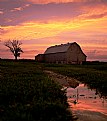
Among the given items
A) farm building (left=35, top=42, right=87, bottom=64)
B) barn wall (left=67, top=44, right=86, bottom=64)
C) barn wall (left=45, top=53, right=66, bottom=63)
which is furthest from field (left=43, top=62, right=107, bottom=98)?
barn wall (left=45, top=53, right=66, bottom=63)

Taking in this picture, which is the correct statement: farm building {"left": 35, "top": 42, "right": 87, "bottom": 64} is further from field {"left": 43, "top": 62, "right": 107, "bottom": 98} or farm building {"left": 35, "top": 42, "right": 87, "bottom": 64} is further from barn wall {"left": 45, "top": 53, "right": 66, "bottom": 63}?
field {"left": 43, "top": 62, "right": 107, "bottom": 98}

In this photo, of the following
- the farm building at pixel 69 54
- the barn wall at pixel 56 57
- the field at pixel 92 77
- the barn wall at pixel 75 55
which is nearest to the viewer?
the field at pixel 92 77

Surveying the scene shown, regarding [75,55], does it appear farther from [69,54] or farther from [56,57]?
[56,57]

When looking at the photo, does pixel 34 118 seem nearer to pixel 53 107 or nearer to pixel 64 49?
pixel 53 107

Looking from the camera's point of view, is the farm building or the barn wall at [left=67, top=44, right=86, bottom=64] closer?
the farm building

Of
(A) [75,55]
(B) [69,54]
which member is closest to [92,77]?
(B) [69,54]

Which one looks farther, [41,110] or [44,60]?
[44,60]

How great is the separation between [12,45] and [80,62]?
136ft

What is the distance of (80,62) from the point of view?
110m

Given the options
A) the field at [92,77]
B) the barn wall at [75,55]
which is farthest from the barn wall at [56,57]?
the field at [92,77]

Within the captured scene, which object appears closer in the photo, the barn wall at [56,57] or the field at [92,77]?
the field at [92,77]

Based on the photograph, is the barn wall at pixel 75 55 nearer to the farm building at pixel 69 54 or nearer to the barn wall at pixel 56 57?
the farm building at pixel 69 54

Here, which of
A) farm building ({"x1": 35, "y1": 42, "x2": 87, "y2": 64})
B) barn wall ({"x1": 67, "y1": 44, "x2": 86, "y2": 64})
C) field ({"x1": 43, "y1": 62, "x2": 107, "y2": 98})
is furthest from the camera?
barn wall ({"x1": 67, "y1": 44, "x2": 86, "y2": 64})

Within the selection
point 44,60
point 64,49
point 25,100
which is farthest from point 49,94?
point 44,60
